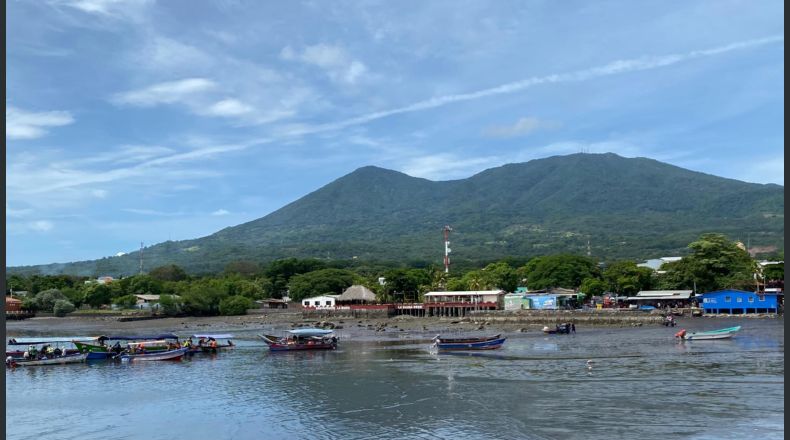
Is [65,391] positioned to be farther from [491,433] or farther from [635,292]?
[635,292]

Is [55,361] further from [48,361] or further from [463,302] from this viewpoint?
[463,302]

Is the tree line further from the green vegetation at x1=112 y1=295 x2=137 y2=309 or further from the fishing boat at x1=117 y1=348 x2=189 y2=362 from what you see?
the fishing boat at x1=117 y1=348 x2=189 y2=362

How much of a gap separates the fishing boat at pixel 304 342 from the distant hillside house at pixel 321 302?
1672 inches

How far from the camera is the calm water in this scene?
17.6 meters

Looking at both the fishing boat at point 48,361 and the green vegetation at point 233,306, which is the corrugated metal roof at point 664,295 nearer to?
the green vegetation at point 233,306

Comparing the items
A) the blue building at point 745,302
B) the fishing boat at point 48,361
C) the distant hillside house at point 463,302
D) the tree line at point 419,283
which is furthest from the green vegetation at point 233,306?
the blue building at point 745,302

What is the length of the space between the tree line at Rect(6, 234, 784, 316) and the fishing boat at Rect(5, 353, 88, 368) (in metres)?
49.0

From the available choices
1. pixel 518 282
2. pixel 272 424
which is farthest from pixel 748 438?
pixel 518 282

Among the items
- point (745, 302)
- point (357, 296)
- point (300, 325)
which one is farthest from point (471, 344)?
point (357, 296)

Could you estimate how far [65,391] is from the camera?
26.0 m

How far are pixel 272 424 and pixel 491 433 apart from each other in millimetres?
6355

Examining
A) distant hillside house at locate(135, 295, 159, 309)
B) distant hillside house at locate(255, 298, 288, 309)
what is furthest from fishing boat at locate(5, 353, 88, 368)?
distant hillside house at locate(135, 295, 159, 309)

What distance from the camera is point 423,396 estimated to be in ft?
73.0

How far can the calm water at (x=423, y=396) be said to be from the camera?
17.6m
